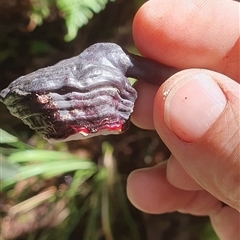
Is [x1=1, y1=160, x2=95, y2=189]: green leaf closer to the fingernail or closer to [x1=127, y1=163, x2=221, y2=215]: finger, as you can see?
[x1=127, y1=163, x2=221, y2=215]: finger

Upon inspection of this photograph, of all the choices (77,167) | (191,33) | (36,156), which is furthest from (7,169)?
(191,33)

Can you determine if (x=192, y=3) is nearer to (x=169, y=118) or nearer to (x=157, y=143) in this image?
(x=169, y=118)

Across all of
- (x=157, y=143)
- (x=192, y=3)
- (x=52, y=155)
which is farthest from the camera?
(x=157, y=143)

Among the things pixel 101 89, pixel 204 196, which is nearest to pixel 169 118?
pixel 101 89

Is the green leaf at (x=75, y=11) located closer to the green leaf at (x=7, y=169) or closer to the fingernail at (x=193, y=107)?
the green leaf at (x=7, y=169)

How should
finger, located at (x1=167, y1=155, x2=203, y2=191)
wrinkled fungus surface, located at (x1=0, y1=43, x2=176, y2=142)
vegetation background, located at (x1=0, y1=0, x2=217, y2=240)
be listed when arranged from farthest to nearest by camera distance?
vegetation background, located at (x1=0, y1=0, x2=217, y2=240) → finger, located at (x1=167, y1=155, x2=203, y2=191) → wrinkled fungus surface, located at (x1=0, y1=43, x2=176, y2=142)

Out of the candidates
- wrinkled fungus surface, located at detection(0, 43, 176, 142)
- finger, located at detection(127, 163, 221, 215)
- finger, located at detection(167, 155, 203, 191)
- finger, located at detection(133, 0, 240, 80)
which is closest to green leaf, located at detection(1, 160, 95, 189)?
finger, located at detection(127, 163, 221, 215)

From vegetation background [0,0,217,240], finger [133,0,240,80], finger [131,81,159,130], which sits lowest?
vegetation background [0,0,217,240]
